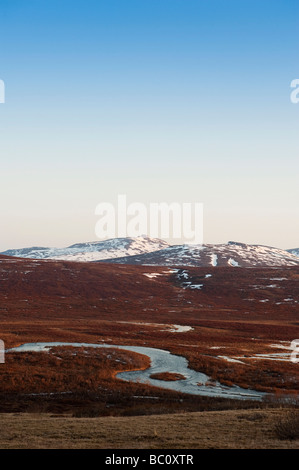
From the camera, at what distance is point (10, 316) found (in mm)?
94188

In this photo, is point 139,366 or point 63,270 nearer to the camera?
point 139,366

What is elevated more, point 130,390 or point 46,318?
point 130,390

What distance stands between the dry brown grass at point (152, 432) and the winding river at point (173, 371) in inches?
570

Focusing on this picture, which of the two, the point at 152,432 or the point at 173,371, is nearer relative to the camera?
the point at 152,432

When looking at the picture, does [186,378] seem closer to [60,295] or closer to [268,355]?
[268,355]

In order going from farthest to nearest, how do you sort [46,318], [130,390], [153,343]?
[46,318] < [153,343] < [130,390]

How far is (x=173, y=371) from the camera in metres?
47.4

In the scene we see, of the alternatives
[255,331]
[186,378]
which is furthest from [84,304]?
[186,378]

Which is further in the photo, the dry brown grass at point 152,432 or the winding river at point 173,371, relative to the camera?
the winding river at point 173,371

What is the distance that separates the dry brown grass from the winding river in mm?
14487

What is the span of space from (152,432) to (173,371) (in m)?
29.1

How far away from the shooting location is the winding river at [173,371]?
38.9 meters
